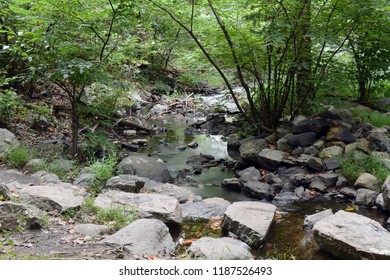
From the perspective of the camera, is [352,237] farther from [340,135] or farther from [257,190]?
[340,135]

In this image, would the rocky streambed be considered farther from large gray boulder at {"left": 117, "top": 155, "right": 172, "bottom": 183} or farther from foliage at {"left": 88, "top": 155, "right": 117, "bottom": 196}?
foliage at {"left": 88, "top": 155, "right": 117, "bottom": 196}

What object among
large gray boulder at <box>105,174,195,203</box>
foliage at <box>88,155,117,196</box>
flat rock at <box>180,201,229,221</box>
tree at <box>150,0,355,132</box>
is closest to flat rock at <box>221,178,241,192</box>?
large gray boulder at <box>105,174,195,203</box>

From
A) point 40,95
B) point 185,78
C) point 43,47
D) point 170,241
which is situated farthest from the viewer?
point 185,78

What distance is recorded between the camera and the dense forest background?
21.9 feet

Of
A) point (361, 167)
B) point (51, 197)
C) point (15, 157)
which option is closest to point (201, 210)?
point (51, 197)

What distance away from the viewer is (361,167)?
691cm

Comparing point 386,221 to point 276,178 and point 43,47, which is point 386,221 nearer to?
point 276,178

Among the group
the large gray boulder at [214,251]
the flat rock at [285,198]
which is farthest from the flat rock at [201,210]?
the large gray boulder at [214,251]

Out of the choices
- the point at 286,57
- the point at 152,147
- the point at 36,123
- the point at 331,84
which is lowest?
the point at 152,147

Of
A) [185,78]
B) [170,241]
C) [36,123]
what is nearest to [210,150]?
[36,123]

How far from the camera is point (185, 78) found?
17109 millimetres

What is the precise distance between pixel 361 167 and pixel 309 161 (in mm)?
951

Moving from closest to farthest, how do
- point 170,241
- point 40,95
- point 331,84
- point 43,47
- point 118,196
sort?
point 170,241 → point 118,196 → point 43,47 → point 331,84 → point 40,95

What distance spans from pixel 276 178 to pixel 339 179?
3.70 ft
